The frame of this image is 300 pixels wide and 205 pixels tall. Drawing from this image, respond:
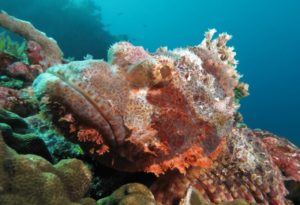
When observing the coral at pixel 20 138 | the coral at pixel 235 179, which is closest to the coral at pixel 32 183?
the coral at pixel 20 138

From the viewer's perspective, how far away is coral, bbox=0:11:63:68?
20.4 feet

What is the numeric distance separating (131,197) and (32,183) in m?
0.87

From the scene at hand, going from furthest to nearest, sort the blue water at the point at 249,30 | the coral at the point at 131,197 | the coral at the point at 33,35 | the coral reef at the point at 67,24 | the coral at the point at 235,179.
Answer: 1. the blue water at the point at 249,30
2. the coral reef at the point at 67,24
3. the coral at the point at 33,35
4. the coral at the point at 235,179
5. the coral at the point at 131,197

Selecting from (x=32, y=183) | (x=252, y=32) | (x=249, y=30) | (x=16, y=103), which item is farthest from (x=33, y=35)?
(x=249, y=30)

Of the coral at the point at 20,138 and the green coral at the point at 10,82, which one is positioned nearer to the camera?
the coral at the point at 20,138

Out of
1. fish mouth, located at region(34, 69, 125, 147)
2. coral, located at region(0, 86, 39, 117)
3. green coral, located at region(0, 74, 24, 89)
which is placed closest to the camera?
fish mouth, located at region(34, 69, 125, 147)

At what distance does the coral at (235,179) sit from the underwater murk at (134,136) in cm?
1

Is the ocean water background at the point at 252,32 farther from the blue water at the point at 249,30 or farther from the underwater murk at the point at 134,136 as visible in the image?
the underwater murk at the point at 134,136

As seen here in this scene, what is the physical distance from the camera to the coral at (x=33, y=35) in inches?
244

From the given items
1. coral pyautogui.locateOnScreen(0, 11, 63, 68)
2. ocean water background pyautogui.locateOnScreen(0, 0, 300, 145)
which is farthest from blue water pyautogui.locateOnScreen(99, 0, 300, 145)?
coral pyautogui.locateOnScreen(0, 11, 63, 68)

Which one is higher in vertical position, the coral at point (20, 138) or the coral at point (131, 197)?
the coral at point (20, 138)

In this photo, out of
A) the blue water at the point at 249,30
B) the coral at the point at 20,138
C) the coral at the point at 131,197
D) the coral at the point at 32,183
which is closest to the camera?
the coral at the point at 32,183

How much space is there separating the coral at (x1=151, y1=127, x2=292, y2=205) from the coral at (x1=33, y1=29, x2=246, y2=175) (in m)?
0.39

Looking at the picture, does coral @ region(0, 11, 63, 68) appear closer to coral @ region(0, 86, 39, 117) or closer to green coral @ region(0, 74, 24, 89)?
green coral @ region(0, 74, 24, 89)
